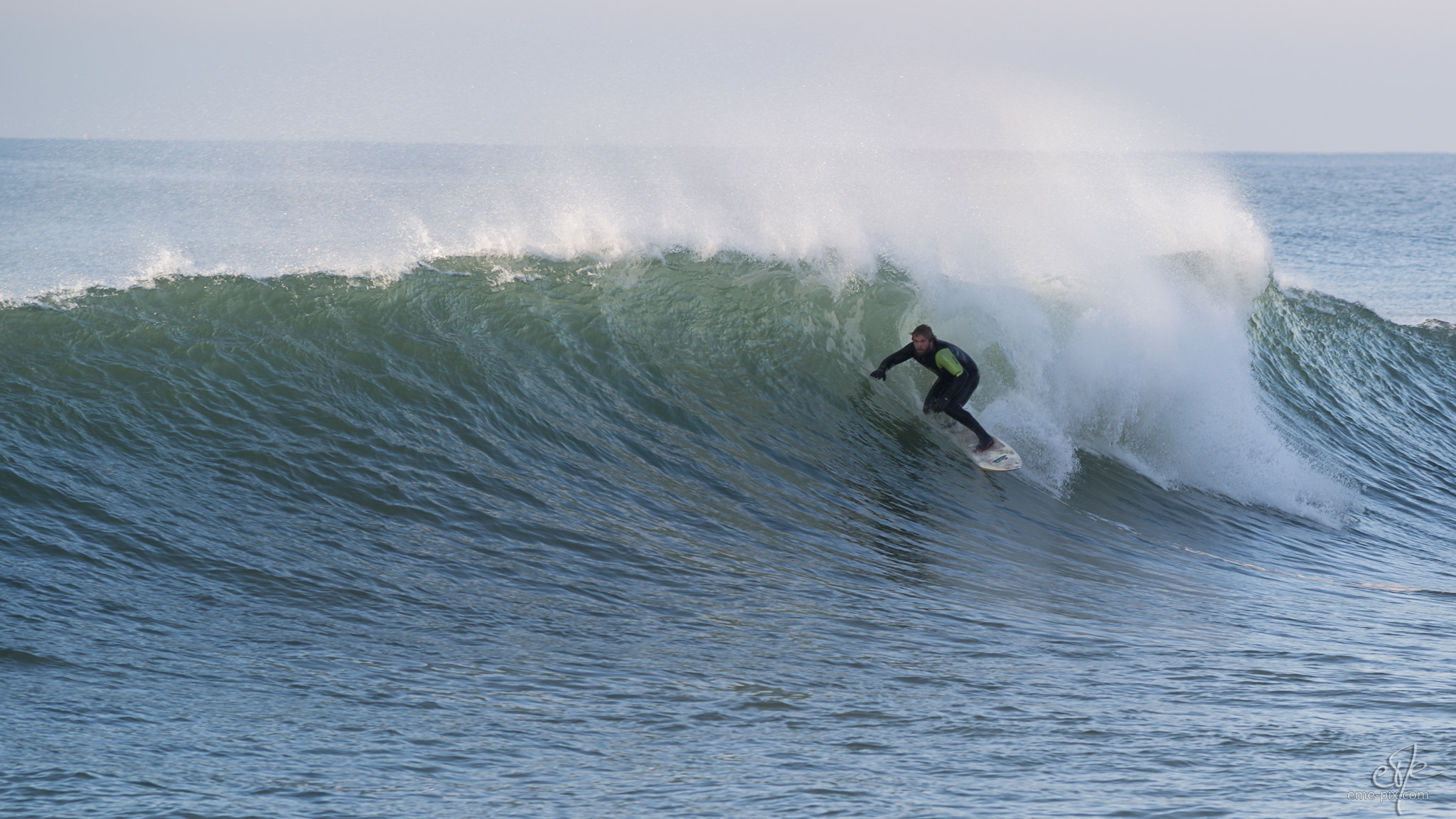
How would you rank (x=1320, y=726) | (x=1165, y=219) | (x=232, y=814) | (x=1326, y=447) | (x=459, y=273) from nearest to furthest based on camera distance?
(x=232, y=814), (x=1320, y=726), (x=459, y=273), (x=1326, y=447), (x=1165, y=219)

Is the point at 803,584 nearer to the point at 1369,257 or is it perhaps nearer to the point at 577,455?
the point at 577,455

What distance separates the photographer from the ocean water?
423cm

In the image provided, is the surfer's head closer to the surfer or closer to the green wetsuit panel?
the surfer

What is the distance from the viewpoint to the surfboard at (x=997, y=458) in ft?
30.4

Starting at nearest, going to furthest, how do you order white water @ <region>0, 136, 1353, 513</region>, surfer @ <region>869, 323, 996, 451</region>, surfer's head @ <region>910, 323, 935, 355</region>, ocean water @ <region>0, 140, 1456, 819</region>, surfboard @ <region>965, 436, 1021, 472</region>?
ocean water @ <region>0, 140, 1456, 819</region>
surfer's head @ <region>910, 323, 935, 355</region>
surfer @ <region>869, 323, 996, 451</region>
surfboard @ <region>965, 436, 1021, 472</region>
white water @ <region>0, 136, 1353, 513</region>

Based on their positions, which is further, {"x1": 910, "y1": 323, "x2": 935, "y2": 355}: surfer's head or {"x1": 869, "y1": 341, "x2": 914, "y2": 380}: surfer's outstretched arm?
{"x1": 869, "y1": 341, "x2": 914, "y2": 380}: surfer's outstretched arm

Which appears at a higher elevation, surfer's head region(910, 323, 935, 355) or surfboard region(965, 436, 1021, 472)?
surfer's head region(910, 323, 935, 355)

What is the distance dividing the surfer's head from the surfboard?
3.37ft

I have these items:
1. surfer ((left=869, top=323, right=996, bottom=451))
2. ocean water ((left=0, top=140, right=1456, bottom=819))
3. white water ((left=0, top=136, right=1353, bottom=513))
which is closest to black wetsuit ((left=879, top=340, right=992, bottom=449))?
surfer ((left=869, top=323, right=996, bottom=451))

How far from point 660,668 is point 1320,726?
9.34ft

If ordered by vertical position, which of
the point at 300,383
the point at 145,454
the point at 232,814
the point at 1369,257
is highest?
the point at 1369,257

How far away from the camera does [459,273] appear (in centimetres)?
1073

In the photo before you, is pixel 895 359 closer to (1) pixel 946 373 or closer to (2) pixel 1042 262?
(1) pixel 946 373

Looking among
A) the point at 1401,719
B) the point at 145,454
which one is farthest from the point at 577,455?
the point at 1401,719
